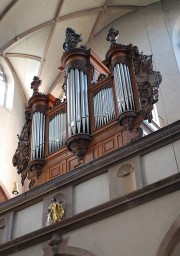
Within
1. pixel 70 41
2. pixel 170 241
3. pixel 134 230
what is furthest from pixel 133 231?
pixel 70 41

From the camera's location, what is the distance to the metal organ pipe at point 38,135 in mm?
9273

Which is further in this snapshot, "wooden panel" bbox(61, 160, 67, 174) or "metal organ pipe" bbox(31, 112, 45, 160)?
"metal organ pipe" bbox(31, 112, 45, 160)

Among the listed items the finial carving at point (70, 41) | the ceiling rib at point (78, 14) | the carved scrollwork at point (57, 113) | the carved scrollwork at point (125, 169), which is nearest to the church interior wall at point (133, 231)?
the carved scrollwork at point (125, 169)

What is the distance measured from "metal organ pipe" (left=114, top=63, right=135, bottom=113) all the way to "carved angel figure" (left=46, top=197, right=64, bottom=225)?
2.66m

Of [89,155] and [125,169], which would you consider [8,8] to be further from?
[125,169]

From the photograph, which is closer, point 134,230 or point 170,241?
point 170,241

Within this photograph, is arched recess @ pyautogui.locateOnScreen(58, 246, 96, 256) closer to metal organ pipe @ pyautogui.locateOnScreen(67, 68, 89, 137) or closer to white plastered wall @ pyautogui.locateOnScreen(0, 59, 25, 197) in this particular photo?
metal organ pipe @ pyautogui.locateOnScreen(67, 68, 89, 137)

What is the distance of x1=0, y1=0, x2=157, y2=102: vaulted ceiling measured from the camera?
1360 centimetres

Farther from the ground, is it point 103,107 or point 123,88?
point 123,88

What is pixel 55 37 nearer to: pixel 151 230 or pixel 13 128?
pixel 13 128

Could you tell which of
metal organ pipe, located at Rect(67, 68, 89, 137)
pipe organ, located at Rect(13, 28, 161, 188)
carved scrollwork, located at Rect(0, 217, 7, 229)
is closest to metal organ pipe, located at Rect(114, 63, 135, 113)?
pipe organ, located at Rect(13, 28, 161, 188)

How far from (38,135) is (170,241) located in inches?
208

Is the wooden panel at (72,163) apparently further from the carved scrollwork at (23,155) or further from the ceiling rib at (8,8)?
the ceiling rib at (8,8)

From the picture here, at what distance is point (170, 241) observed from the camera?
498 cm
